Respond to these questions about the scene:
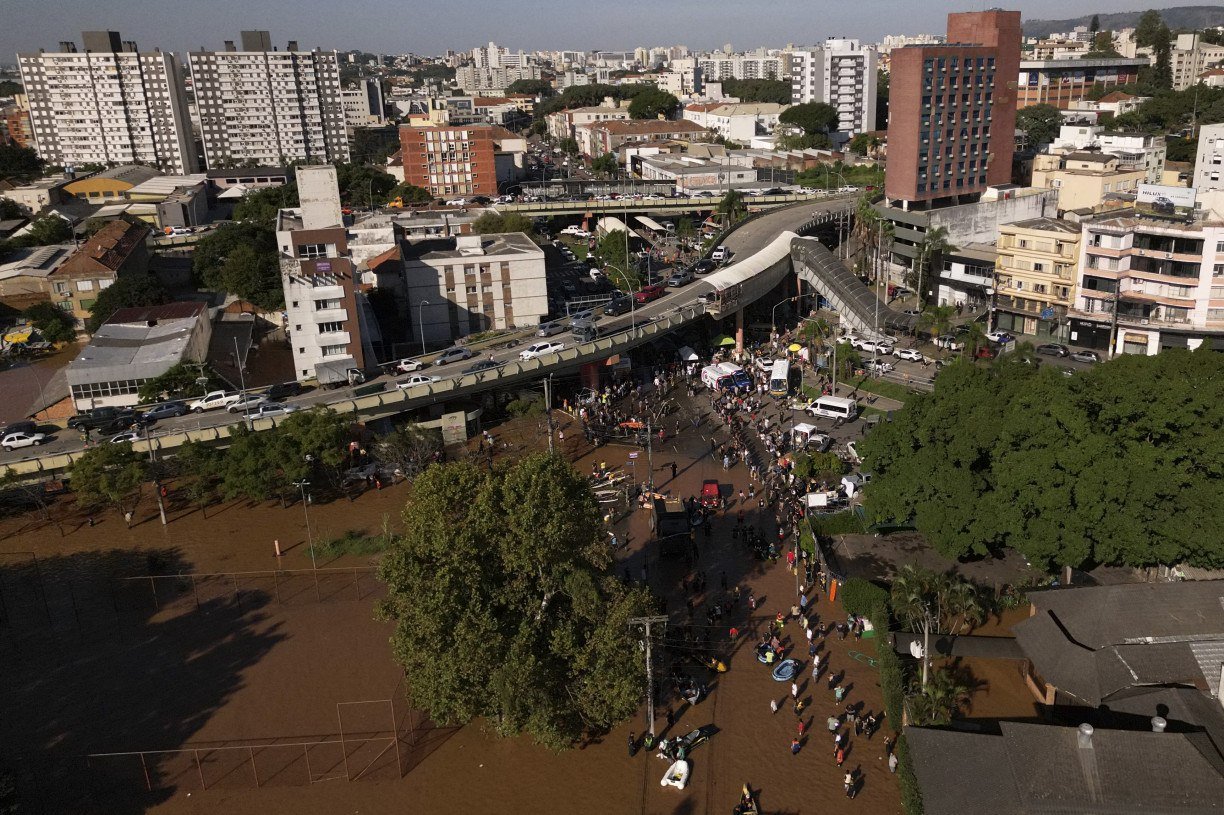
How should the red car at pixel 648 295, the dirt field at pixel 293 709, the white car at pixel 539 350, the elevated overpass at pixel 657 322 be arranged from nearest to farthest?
the dirt field at pixel 293 709
the elevated overpass at pixel 657 322
the white car at pixel 539 350
the red car at pixel 648 295

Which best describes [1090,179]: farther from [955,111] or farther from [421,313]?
[421,313]

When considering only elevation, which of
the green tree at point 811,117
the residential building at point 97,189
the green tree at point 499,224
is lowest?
the green tree at point 499,224

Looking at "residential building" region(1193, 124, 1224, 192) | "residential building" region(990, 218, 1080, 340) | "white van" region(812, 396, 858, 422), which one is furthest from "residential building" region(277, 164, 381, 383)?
"residential building" region(1193, 124, 1224, 192)

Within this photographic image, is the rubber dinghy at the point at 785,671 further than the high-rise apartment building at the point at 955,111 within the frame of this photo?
No

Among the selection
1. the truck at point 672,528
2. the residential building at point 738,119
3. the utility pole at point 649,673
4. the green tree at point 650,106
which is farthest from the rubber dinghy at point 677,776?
the green tree at point 650,106

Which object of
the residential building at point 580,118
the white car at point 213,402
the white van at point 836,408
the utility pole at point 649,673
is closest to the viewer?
the utility pole at point 649,673

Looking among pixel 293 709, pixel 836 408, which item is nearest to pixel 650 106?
pixel 836 408

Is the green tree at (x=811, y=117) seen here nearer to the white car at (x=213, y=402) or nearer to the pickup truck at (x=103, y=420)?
the white car at (x=213, y=402)

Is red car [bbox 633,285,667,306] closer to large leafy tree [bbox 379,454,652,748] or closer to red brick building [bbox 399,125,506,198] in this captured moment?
large leafy tree [bbox 379,454,652,748]
